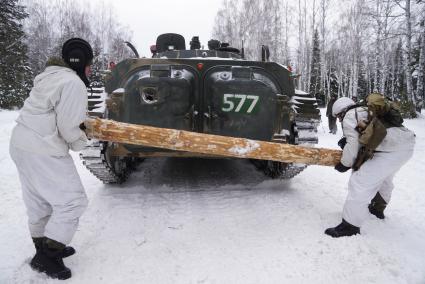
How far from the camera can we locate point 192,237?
3549mm

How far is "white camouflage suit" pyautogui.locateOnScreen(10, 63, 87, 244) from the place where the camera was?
9.07 feet

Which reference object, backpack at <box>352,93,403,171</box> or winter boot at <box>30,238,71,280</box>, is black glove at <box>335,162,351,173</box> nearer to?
backpack at <box>352,93,403,171</box>

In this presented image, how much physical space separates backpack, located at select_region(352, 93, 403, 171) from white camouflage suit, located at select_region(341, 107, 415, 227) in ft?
0.17

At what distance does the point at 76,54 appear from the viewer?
3.01 m

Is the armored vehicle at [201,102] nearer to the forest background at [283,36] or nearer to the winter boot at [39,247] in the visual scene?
the winter boot at [39,247]

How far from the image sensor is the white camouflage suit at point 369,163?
349 centimetres

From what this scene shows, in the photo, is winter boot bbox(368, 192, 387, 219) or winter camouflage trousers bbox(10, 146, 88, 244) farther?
winter boot bbox(368, 192, 387, 219)

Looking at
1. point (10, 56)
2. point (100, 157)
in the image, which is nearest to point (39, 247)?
point (100, 157)

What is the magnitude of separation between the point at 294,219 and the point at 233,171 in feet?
7.44

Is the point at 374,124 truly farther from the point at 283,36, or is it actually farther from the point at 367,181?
the point at 283,36

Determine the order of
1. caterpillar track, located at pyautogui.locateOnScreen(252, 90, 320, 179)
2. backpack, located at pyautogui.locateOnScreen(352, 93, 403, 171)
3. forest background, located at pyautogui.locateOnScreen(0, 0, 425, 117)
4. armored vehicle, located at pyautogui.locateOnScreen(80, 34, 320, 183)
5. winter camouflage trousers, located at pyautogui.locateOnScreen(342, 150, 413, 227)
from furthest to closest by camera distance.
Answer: forest background, located at pyautogui.locateOnScreen(0, 0, 425, 117)
caterpillar track, located at pyautogui.locateOnScreen(252, 90, 320, 179)
armored vehicle, located at pyautogui.locateOnScreen(80, 34, 320, 183)
winter camouflage trousers, located at pyautogui.locateOnScreen(342, 150, 413, 227)
backpack, located at pyautogui.locateOnScreen(352, 93, 403, 171)

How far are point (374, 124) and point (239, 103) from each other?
1.47 meters

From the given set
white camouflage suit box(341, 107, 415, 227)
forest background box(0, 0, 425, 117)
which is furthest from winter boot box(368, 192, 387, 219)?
forest background box(0, 0, 425, 117)

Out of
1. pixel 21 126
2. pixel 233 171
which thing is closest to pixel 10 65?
pixel 233 171
